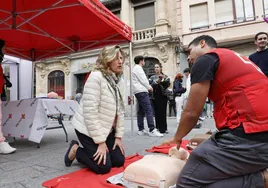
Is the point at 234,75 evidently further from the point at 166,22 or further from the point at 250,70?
the point at 166,22

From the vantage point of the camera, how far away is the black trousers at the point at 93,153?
2.44 metres

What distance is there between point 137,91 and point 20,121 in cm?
240

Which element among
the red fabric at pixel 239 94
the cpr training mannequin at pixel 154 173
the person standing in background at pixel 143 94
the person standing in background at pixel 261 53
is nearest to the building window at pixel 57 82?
the person standing in background at pixel 143 94

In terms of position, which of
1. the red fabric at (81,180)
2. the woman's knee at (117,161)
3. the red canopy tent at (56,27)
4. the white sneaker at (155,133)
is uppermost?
the red canopy tent at (56,27)

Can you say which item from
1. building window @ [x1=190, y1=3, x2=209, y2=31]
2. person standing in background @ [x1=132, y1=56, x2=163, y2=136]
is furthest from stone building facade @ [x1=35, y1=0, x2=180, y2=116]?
person standing in background @ [x1=132, y1=56, x2=163, y2=136]

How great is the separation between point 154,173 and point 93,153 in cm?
103

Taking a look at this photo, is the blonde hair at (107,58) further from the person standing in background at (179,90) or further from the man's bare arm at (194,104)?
the person standing in background at (179,90)

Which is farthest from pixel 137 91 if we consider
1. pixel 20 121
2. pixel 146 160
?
pixel 146 160

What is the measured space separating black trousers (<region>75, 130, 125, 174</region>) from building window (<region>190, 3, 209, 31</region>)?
42.7 ft

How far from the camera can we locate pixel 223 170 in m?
1.35

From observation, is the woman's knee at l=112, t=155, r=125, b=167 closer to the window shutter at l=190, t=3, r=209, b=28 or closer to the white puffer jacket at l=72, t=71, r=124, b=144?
the white puffer jacket at l=72, t=71, r=124, b=144

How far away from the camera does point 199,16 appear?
46.9 feet

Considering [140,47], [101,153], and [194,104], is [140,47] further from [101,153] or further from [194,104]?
[194,104]

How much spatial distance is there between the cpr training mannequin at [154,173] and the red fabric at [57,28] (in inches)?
104
